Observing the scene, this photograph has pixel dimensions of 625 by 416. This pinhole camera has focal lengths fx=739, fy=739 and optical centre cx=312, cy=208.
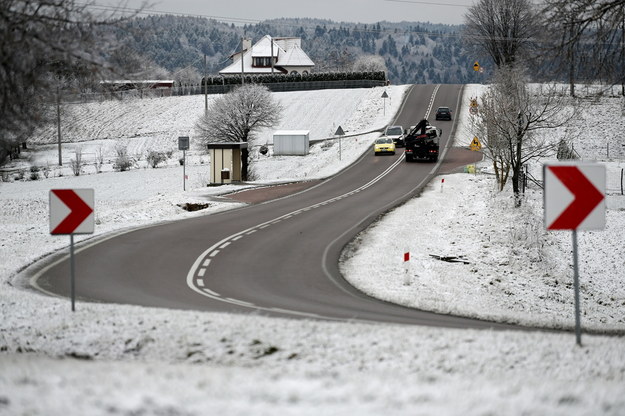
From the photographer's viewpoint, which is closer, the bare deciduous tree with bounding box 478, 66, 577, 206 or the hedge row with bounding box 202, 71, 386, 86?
the bare deciduous tree with bounding box 478, 66, 577, 206

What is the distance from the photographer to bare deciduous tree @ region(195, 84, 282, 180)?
204 feet

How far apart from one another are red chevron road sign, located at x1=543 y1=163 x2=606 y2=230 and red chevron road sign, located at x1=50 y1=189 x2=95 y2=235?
250 inches

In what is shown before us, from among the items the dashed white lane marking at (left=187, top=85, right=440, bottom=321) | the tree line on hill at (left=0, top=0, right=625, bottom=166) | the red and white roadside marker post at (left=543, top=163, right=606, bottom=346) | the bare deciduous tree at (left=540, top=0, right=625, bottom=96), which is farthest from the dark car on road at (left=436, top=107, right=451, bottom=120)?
the red and white roadside marker post at (left=543, top=163, right=606, bottom=346)

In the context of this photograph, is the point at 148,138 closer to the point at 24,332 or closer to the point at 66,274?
the point at 66,274

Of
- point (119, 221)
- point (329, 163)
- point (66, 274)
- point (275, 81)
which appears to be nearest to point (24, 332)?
point (66, 274)

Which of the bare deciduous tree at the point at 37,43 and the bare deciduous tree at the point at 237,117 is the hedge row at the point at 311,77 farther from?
the bare deciduous tree at the point at 37,43

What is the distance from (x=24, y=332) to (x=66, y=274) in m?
7.30

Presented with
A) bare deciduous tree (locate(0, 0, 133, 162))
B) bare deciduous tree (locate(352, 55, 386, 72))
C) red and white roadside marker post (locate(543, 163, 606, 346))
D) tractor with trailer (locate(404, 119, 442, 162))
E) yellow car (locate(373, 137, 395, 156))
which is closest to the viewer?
red and white roadside marker post (locate(543, 163, 606, 346))

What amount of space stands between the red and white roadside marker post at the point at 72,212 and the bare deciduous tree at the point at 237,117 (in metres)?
51.2

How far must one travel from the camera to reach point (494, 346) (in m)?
8.55

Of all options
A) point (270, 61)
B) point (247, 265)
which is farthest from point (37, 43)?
point (270, 61)

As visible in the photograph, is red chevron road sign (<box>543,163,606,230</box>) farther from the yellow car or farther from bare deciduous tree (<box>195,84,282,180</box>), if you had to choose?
bare deciduous tree (<box>195,84,282,180</box>)

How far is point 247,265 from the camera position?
62.0 ft

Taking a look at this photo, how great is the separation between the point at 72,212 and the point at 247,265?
8.45 m
